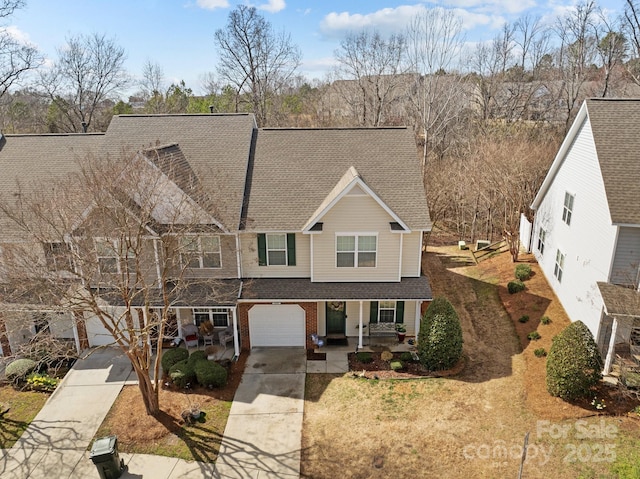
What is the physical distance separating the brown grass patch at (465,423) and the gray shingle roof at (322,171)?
6.45 meters

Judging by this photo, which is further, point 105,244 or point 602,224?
A: point 602,224

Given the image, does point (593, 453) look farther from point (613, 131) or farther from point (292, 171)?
point (292, 171)

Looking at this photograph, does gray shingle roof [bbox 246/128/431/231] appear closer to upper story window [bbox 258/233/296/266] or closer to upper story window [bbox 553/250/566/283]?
upper story window [bbox 258/233/296/266]

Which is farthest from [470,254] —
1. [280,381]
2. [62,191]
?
[62,191]

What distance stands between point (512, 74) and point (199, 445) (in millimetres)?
51240

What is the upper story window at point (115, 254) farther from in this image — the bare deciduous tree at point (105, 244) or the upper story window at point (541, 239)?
the upper story window at point (541, 239)

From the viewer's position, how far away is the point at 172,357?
58.9 feet

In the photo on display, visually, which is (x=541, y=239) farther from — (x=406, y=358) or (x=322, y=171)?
(x=322, y=171)

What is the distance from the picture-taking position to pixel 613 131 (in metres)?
18.1

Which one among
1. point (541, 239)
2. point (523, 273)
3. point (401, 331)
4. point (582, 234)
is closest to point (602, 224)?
point (582, 234)

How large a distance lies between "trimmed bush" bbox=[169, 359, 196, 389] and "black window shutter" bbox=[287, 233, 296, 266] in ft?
19.3

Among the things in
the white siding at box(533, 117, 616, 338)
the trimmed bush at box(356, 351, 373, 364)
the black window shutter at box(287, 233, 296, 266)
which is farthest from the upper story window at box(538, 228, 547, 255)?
the black window shutter at box(287, 233, 296, 266)

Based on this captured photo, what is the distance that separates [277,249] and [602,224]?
42.7 feet

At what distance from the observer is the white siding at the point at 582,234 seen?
672 inches
